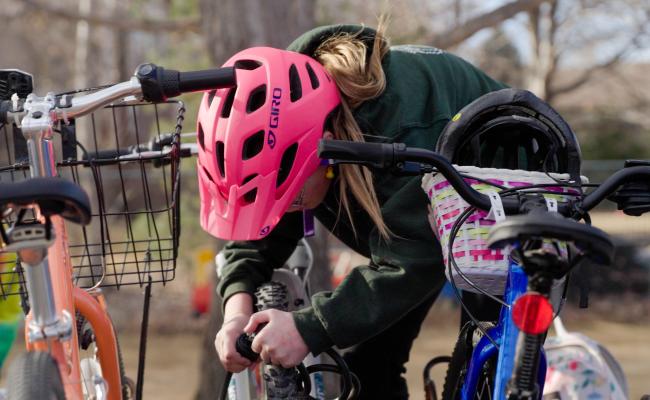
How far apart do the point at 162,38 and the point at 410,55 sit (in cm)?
1331

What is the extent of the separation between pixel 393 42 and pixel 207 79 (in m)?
3.86

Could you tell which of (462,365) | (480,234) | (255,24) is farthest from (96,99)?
(255,24)

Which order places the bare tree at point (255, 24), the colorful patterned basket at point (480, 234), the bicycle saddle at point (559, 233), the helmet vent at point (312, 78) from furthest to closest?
the bare tree at point (255, 24) < the helmet vent at point (312, 78) < the colorful patterned basket at point (480, 234) < the bicycle saddle at point (559, 233)

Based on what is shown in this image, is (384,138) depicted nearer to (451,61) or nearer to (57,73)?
(451,61)

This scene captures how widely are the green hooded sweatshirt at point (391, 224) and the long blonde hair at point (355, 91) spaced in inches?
1.5

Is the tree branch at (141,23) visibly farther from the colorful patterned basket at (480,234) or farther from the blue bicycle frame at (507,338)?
the blue bicycle frame at (507,338)

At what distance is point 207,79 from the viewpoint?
2373 millimetres

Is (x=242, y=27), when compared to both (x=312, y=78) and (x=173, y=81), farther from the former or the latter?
(x=173, y=81)

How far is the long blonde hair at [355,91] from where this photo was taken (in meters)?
2.60

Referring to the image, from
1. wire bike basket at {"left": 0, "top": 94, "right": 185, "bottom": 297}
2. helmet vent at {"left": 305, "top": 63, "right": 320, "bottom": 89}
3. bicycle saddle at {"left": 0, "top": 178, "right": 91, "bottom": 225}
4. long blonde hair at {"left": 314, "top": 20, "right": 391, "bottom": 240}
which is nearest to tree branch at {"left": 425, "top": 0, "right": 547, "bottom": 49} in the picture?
wire bike basket at {"left": 0, "top": 94, "right": 185, "bottom": 297}

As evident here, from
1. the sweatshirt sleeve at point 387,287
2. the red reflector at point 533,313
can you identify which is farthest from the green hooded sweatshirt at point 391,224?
the red reflector at point 533,313

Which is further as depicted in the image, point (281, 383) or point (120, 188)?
point (120, 188)

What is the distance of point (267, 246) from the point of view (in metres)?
3.12

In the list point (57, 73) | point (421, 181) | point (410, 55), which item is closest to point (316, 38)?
point (410, 55)
